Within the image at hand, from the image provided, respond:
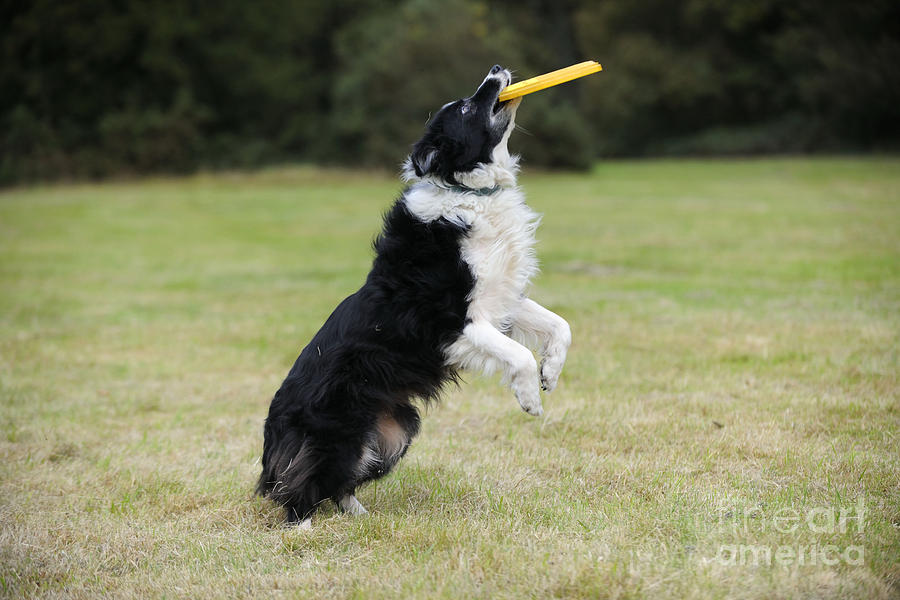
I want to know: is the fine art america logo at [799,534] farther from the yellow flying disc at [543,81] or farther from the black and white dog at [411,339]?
the yellow flying disc at [543,81]

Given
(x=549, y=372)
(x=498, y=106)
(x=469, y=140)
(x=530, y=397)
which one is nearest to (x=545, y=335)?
(x=549, y=372)

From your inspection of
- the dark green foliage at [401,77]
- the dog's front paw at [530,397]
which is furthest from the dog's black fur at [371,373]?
the dark green foliage at [401,77]

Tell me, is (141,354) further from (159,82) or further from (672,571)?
(159,82)

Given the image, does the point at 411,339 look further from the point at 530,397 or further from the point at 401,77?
the point at 401,77

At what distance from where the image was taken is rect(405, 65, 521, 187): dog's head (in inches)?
175

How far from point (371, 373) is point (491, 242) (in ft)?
2.94

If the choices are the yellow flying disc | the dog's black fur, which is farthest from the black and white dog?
the yellow flying disc

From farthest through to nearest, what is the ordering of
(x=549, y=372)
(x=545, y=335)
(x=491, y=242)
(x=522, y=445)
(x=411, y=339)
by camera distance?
(x=522, y=445), (x=545, y=335), (x=549, y=372), (x=491, y=242), (x=411, y=339)

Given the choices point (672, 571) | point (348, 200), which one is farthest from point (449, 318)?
point (348, 200)

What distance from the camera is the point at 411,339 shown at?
4121mm

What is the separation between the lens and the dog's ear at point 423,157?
445 cm

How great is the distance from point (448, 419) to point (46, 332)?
5766 millimetres

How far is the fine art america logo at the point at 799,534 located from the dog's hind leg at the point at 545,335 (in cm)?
110

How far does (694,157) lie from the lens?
139 ft
